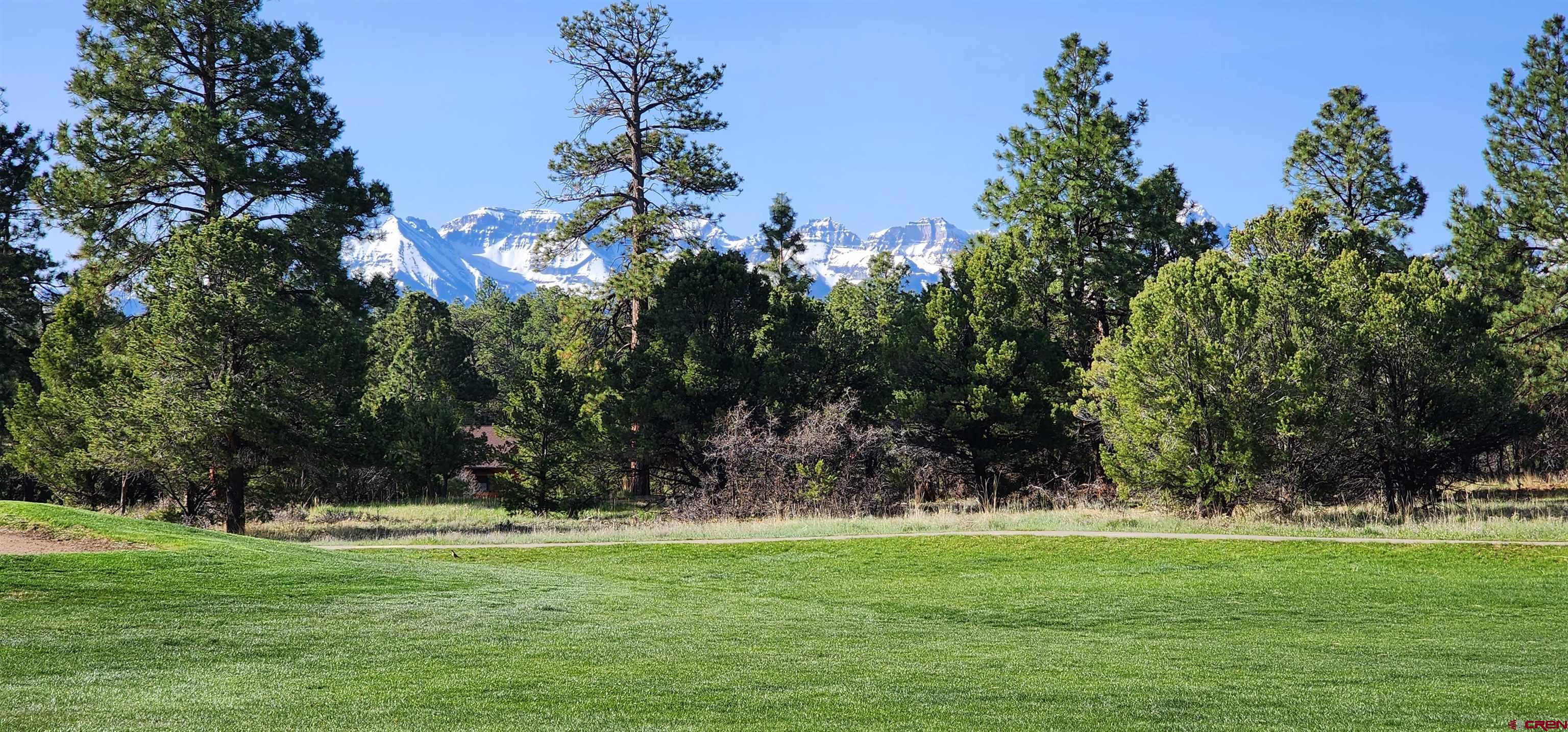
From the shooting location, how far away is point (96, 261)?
105 feet

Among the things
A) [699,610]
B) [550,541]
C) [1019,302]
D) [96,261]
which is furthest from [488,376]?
[699,610]

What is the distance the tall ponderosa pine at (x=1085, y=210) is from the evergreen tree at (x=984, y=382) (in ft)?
16.6

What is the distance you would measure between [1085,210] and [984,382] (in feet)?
32.8

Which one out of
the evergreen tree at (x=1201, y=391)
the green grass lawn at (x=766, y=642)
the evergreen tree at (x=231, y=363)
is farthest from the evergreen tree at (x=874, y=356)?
the green grass lawn at (x=766, y=642)

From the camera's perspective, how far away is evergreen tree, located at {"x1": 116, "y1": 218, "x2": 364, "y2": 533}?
2594 cm

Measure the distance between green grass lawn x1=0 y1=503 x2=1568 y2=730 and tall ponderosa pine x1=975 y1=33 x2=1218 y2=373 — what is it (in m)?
20.2

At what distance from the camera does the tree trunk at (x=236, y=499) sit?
27.4m

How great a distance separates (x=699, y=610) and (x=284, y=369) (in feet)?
58.2

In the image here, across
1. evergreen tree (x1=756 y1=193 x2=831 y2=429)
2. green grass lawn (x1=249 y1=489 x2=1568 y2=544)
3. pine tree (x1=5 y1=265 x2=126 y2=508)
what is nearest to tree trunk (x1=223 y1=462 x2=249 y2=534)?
green grass lawn (x1=249 y1=489 x2=1568 y2=544)

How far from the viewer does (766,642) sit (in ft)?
34.6

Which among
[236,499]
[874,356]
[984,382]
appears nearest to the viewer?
[236,499]

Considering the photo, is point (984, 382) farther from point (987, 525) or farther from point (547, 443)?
point (547, 443)

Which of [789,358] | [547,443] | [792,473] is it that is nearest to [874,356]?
[789,358]

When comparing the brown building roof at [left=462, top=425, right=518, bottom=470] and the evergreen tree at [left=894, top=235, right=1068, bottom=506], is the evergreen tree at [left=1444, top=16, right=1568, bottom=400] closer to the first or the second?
the evergreen tree at [left=894, top=235, right=1068, bottom=506]
